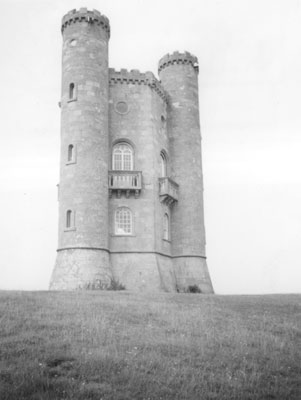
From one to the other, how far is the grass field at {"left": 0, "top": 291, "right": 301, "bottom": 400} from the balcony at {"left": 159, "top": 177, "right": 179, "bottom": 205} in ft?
52.6

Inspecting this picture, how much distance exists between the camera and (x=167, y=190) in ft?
113

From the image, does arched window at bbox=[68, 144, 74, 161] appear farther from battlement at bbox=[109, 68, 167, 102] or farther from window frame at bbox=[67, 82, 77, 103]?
battlement at bbox=[109, 68, 167, 102]

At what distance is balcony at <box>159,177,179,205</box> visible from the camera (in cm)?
3444

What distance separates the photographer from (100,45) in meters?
33.4

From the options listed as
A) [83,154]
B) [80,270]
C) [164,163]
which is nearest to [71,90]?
[83,154]

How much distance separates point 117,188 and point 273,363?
22.2m

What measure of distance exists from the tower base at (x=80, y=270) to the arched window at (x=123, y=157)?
268 inches

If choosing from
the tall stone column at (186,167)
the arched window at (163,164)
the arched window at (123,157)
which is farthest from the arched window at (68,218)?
the tall stone column at (186,167)

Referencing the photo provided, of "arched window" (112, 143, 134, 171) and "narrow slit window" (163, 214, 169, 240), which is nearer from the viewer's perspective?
"arched window" (112, 143, 134, 171)

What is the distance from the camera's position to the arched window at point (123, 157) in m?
34.5

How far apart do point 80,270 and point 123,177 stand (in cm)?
741

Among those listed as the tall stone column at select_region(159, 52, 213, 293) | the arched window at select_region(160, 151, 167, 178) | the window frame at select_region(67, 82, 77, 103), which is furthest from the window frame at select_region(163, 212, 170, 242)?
the window frame at select_region(67, 82, 77, 103)

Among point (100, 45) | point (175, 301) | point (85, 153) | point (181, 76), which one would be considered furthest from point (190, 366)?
point (181, 76)

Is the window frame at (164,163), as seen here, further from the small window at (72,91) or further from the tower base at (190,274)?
the small window at (72,91)
